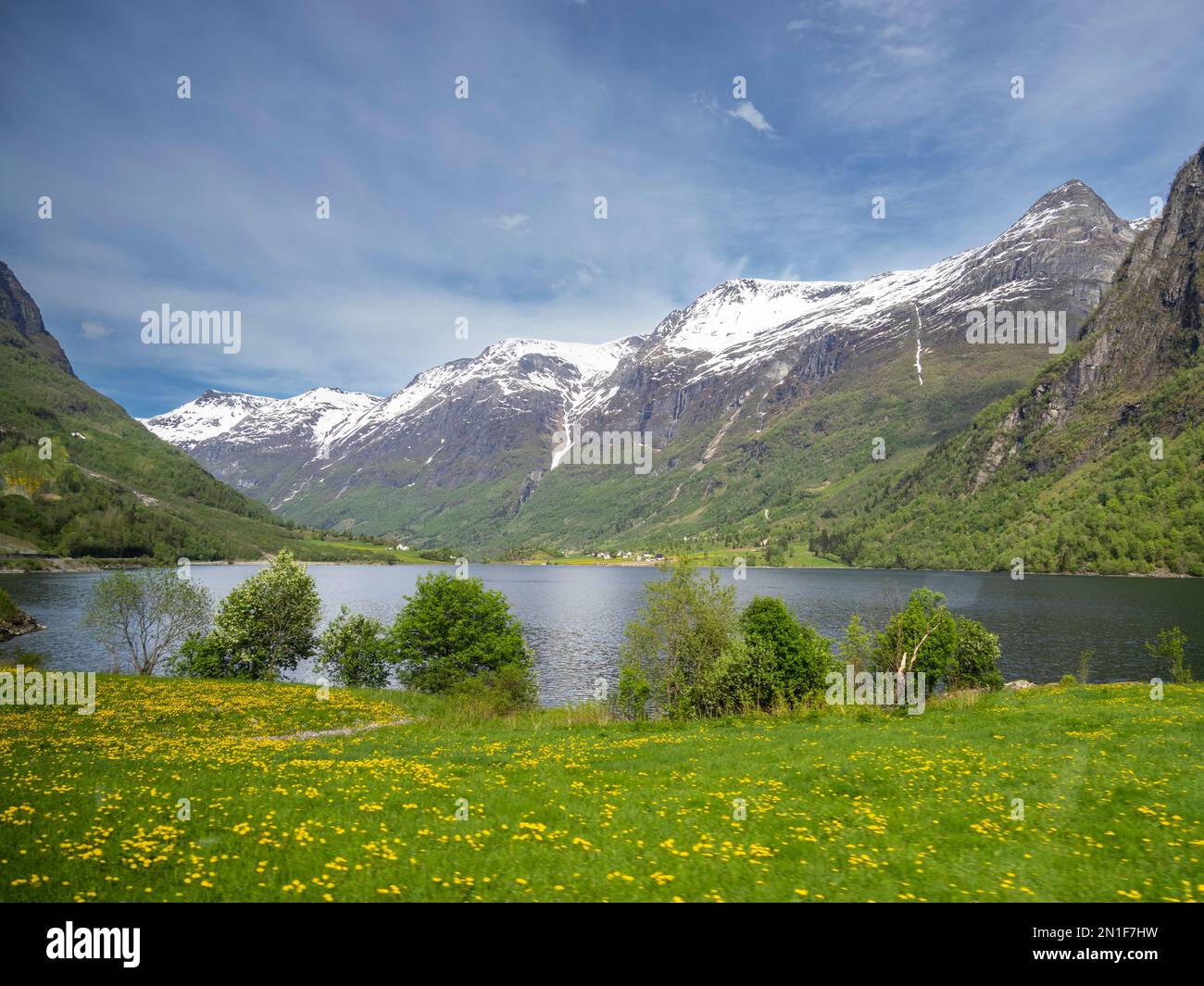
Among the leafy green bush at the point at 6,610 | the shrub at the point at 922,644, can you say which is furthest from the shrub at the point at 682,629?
the leafy green bush at the point at 6,610

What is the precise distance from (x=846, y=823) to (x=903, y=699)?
88.6 feet

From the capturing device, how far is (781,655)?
159ft

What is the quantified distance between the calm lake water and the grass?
4393 centimetres

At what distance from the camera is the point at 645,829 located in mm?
15047

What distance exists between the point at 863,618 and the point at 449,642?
97661 millimetres

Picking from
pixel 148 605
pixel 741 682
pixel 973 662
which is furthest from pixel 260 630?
pixel 973 662

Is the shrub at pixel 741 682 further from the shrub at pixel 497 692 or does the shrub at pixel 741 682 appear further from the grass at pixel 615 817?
the grass at pixel 615 817

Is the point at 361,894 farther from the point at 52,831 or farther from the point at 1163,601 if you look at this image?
the point at 1163,601

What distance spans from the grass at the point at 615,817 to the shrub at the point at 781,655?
17.9 metres

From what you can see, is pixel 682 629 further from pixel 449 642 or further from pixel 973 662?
pixel 973 662

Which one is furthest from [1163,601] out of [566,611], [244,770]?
[244,770]

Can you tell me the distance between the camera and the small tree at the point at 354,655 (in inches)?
2793

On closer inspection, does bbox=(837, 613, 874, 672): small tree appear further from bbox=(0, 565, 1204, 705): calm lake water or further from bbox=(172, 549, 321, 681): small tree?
bbox=(172, 549, 321, 681): small tree

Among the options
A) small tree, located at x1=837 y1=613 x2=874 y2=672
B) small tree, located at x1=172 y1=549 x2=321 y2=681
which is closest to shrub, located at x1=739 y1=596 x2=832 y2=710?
small tree, located at x1=837 y1=613 x2=874 y2=672
